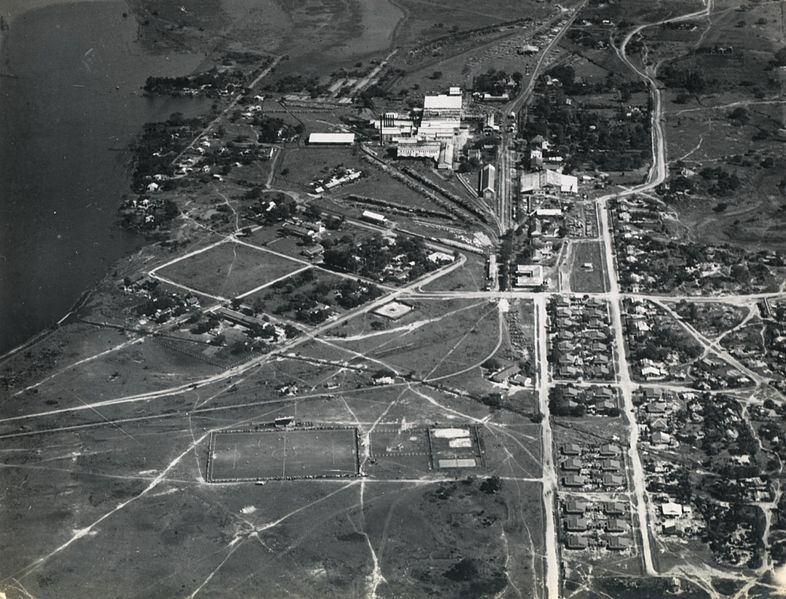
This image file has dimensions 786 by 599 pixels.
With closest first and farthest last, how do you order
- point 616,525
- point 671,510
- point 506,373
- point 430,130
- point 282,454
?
point 616,525 < point 671,510 < point 282,454 < point 506,373 < point 430,130

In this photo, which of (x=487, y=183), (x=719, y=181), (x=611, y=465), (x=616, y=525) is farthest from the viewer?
(x=719, y=181)

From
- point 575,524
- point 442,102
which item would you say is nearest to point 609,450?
point 575,524

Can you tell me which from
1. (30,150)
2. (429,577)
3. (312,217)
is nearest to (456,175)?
(312,217)

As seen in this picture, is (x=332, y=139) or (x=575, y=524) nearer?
(x=575, y=524)

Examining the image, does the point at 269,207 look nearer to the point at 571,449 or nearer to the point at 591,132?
the point at 591,132

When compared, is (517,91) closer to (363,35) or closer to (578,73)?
(578,73)

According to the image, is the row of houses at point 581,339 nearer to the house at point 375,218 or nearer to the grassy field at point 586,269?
the grassy field at point 586,269

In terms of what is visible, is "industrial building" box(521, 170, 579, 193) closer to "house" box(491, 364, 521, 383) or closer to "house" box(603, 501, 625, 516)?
"house" box(491, 364, 521, 383)
